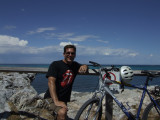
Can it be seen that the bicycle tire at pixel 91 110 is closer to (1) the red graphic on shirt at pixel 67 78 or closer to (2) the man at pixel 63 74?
(2) the man at pixel 63 74

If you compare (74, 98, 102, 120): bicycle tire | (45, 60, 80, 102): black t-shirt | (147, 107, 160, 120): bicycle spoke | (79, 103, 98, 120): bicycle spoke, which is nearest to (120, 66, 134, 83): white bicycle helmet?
(74, 98, 102, 120): bicycle tire

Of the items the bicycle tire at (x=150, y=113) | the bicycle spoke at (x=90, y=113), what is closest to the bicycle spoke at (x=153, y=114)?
the bicycle tire at (x=150, y=113)

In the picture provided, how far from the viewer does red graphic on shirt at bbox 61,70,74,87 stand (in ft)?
11.5

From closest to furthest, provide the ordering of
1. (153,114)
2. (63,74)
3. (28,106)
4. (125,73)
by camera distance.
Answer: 1. (125,73)
2. (63,74)
3. (153,114)
4. (28,106)

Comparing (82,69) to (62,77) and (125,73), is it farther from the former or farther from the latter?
(125,73)

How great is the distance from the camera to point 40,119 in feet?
13.9

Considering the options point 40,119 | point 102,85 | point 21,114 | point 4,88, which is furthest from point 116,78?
point 4,88

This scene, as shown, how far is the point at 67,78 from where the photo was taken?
11.7ft

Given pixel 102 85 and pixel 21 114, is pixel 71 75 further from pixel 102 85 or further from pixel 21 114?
pixel 21 114

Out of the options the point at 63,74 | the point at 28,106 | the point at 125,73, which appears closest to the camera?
the point at 125,73

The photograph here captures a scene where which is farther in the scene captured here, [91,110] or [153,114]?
[153,114]

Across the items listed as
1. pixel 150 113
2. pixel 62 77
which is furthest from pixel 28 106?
pixel 150 113

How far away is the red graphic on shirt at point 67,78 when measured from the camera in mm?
3515

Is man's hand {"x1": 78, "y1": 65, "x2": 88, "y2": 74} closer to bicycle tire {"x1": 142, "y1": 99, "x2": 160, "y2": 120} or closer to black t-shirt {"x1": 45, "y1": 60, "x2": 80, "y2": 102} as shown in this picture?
black t-shirt {"x1": 45, "y1": 60, "x2": 80, "y2": 102}
